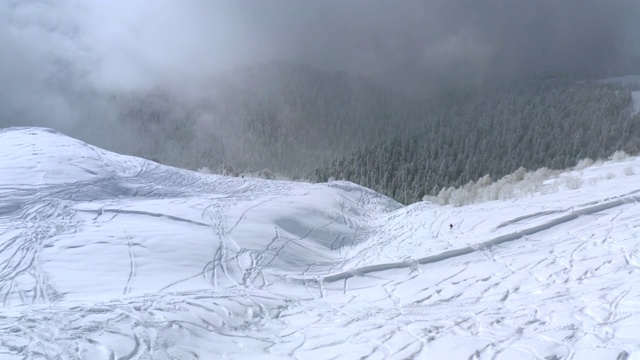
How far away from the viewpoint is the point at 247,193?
36.3m

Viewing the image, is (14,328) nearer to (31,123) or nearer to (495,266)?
(495,266)

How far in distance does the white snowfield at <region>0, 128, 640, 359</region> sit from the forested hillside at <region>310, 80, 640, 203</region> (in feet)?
228

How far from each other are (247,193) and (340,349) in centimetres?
2396

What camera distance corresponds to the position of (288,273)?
893 inches

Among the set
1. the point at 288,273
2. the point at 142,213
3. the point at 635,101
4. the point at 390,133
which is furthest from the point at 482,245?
the point at 390,133

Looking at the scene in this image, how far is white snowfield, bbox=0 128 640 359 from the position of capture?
1295 centimetres

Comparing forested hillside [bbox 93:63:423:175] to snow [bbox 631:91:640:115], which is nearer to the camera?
snow [bbox 631:91:640:115]

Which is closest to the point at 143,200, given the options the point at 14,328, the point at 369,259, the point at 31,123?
the point at 369,259

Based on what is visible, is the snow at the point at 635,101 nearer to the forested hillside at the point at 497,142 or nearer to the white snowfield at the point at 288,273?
the forested hillside at the point at 497,142

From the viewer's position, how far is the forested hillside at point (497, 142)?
109m

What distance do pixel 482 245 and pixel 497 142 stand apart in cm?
11168

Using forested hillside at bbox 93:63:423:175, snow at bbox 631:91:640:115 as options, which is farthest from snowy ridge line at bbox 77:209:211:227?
snow at bbox 631:91:640:115

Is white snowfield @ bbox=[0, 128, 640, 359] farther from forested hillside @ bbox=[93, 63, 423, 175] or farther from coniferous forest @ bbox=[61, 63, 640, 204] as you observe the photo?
forested hillside @ bbox=[93, 63, 423, 175]

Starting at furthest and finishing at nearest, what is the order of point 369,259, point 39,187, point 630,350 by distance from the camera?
point 39,187
point 369,259
point 630,350
